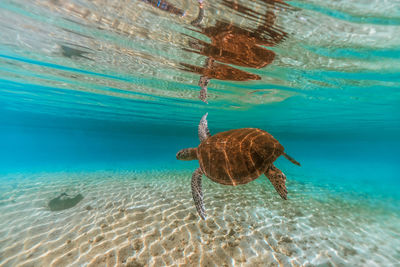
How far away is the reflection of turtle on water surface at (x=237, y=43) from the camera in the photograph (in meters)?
4.68

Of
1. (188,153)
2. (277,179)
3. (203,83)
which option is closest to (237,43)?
(188,153)

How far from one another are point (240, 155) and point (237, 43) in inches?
177

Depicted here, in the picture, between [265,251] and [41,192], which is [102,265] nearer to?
[265,251]

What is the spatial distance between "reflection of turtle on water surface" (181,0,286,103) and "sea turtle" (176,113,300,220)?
336 centimetres

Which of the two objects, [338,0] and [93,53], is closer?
[338,0]

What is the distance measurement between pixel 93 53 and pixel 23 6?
2.85 meters

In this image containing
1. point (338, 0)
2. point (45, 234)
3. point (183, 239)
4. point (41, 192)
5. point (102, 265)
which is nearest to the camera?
point (102, 265)

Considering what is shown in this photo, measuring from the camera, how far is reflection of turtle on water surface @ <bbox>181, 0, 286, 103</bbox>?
468 centimetres

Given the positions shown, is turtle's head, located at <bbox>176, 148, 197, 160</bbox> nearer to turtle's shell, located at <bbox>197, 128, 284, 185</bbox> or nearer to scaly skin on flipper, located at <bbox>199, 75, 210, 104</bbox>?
turtle's shell, located at <bbox>197, 128, 284, 185</bbox>

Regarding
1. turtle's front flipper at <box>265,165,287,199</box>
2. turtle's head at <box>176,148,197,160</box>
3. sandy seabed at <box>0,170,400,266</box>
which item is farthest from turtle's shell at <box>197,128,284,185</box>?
sandy seabed at <box>0,170,400,266</box>

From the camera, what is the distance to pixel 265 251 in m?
4.20

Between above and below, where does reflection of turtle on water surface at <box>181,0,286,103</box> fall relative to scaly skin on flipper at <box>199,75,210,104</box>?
above

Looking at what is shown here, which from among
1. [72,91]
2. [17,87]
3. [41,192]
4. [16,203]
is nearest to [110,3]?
[16,203]

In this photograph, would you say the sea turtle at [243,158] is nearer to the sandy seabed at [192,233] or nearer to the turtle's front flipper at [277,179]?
the turtle's front flipper at [277,179]
